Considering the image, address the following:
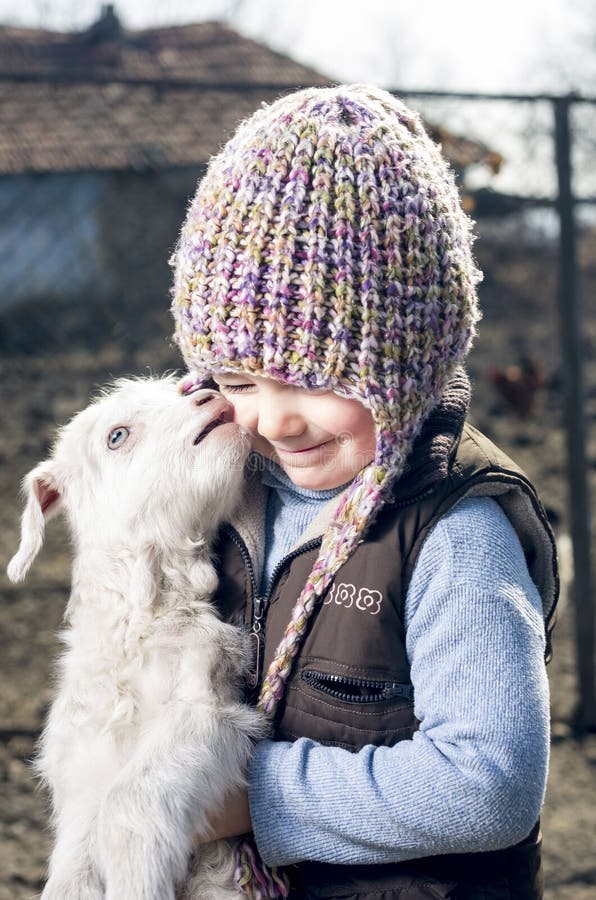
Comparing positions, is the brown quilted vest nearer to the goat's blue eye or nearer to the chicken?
the goat's blue eye

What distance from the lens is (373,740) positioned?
1.61 metres

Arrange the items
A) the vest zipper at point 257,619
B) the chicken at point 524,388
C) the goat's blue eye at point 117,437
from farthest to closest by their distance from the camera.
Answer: the chicken at point 524,388 → the goat's blue eye at point 117,437 → the vest zipper at point 257,619

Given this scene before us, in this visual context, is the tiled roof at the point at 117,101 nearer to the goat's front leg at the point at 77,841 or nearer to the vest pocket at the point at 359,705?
the goat's front leg at the point at 77,841

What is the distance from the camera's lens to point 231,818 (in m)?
1.68

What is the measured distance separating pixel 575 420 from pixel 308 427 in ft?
10.1

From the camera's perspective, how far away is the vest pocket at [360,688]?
158 centimetres

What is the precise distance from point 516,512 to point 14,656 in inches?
168

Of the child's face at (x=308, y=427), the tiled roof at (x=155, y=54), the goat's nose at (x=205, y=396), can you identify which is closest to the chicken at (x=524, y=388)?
the goat's nose at (x=205, y=396)

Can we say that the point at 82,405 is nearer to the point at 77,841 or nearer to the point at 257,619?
the point at 257,619

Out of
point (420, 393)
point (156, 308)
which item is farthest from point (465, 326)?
point (156, 308)

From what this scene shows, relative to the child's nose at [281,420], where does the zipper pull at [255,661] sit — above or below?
below

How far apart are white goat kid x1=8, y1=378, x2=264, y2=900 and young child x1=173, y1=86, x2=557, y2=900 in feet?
0.35

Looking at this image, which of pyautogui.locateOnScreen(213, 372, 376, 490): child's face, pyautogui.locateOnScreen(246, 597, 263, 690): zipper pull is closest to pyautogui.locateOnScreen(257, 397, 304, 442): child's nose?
pyautogui.locateOnScreen(213, 372, 376, 490): child's face

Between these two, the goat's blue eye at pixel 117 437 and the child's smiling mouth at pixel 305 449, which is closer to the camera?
the child's smiling mouth at pixel 305 449
